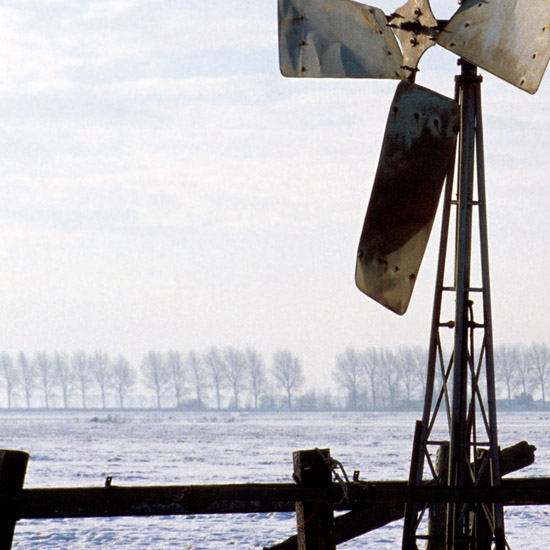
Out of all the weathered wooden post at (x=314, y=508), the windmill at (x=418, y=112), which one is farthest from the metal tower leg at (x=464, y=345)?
the weathered wooden post at (x=314, y=508)

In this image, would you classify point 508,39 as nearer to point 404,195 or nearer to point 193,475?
point 404,195

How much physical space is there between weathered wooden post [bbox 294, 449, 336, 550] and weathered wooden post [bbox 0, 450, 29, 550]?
4.82ft

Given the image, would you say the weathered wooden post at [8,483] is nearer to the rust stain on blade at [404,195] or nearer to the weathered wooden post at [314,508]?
the weathered wooden post at [314,508]

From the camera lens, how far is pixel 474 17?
7.18m

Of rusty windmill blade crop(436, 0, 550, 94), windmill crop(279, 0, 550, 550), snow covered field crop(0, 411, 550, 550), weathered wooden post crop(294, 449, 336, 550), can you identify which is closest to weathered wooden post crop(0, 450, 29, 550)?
weathered wooden post crop(294, 449, 336, 550)

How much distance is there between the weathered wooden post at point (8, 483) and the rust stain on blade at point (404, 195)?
10.2ft

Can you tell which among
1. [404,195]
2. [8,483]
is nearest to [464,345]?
[404,195]

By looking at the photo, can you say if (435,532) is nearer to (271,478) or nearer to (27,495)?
(27,495)

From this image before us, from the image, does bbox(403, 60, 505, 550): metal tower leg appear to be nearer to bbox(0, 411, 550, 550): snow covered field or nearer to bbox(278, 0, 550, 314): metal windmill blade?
bbox(278, 0, 550, 314): metal windmill blade

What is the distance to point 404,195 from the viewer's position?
7039mm

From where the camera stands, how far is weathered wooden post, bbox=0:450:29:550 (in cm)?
464

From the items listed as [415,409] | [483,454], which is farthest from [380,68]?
[415,409]

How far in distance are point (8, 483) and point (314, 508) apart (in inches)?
64.0

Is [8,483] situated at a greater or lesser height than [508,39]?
lesser
